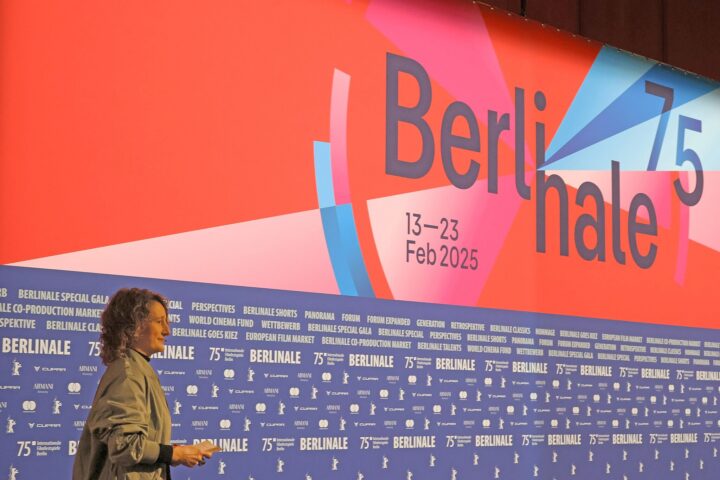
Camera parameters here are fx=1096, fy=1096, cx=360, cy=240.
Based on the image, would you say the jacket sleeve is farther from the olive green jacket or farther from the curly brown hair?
the curly brown hair

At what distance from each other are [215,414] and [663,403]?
3205mm

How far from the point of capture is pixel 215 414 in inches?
172

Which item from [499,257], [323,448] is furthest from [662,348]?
[323,448]

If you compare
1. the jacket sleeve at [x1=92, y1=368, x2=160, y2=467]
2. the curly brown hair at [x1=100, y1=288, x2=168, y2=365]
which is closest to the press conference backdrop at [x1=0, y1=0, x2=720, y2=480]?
the curly brown hair at [x1=100, y1=288, x2=168, y2=365]

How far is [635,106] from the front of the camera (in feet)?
21.4

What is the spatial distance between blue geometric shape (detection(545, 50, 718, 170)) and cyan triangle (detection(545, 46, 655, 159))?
0.10ft

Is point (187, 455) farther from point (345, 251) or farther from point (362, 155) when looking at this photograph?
point (362, 155)

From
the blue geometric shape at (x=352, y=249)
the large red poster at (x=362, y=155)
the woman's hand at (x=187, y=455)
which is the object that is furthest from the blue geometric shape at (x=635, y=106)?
the woman's hand at (x=187, y=455)

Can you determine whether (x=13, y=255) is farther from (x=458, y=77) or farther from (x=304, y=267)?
(x=458, y=77)

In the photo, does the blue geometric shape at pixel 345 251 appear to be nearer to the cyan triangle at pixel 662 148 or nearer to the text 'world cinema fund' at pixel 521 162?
the text 'world cinema fund' at pixel 521 162

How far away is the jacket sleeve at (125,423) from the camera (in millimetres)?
2527

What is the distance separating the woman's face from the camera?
2711 mm

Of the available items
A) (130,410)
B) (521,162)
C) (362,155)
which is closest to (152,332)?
(130,410)

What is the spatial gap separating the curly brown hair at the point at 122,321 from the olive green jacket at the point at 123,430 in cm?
4
